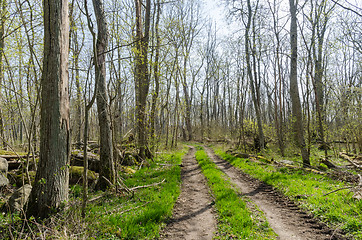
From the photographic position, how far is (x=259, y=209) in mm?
4902

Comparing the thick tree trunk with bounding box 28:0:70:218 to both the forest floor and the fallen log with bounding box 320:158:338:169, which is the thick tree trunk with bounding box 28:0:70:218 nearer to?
the forest floor

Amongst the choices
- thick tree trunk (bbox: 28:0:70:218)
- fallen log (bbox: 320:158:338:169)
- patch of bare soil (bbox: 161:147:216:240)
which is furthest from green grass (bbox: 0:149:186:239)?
fallen log (bbox: 320:158:338:169)

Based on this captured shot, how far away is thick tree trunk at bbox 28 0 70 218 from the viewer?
356 cm

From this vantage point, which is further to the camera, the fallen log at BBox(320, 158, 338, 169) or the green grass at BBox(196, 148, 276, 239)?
the fallen log at BBox(320, 158, 338, 169)

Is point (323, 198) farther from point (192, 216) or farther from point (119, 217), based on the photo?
point (119, 217)

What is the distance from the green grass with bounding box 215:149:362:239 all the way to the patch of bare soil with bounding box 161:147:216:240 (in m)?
2.48

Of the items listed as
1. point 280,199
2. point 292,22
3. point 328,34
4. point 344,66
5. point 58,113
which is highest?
point 328,34

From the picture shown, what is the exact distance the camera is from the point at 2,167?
567 centimetres

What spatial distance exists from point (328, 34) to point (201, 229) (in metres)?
25.5

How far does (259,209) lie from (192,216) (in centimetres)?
181

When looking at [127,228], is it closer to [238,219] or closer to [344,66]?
[238,219]

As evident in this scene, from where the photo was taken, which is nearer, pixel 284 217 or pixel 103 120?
pixel 284 217

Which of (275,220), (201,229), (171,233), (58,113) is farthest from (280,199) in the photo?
(58,113)

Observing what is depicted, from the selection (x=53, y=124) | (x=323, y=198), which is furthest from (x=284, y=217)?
(x=53, y=124)
